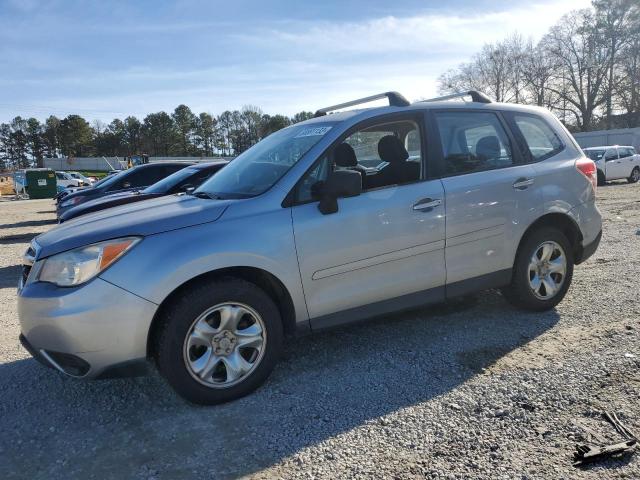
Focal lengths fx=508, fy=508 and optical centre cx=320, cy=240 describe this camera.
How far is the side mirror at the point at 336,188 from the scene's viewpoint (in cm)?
338

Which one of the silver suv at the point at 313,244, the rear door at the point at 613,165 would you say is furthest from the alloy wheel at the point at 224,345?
the rear door at the point at 613,165

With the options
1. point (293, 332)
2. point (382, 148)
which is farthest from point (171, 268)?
point (382, 148)

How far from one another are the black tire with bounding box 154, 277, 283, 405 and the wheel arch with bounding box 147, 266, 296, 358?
45 mm

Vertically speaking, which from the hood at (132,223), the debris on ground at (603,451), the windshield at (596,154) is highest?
the hood at (132,223)

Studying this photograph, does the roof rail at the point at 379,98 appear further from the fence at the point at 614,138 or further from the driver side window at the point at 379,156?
the fence at the point at 614,138

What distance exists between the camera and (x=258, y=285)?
3.44m

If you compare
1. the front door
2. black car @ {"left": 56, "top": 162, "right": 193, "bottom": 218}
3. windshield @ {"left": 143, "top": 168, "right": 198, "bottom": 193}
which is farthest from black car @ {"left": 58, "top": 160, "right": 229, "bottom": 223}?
the front door

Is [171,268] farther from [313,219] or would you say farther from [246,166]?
[246,166]

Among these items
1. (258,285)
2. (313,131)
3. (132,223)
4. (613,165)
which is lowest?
(613,165)

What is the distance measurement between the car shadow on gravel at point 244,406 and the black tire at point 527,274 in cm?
20

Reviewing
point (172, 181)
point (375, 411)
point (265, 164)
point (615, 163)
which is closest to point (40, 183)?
point (172, 181)

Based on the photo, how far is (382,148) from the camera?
4230 millimetres

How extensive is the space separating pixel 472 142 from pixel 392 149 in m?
0.70

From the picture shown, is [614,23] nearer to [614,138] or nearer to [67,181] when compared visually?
[614,138]
